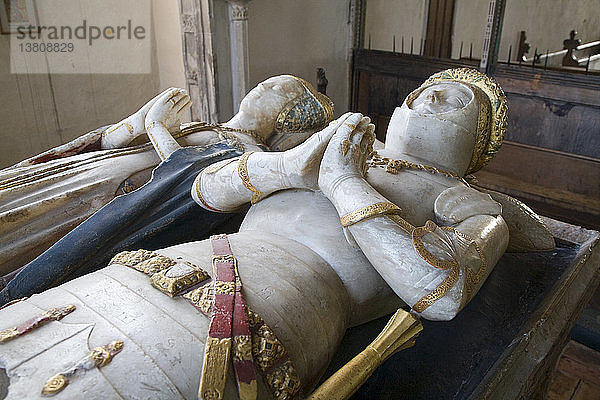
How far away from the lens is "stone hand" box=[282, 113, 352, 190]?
1579 mm

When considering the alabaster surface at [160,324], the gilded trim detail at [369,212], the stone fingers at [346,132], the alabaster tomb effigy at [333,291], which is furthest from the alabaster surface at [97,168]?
the gilded trim detail at [369,212]

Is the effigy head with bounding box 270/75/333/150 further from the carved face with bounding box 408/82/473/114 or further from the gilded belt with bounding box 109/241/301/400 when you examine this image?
the gilded belt with bounding box 109/241/301/400

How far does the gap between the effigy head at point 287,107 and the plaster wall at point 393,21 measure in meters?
3.99

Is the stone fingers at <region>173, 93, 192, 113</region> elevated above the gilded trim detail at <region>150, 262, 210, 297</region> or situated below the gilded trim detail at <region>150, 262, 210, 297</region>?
above

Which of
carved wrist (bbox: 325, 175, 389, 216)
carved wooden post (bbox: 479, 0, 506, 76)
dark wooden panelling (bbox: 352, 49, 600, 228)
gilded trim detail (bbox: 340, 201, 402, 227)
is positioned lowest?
dark wooden panelling (bbox: 352, 49, 600, 228)

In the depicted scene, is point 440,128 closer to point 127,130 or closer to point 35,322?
point 35,322

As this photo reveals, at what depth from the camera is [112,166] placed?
2352 millimetres

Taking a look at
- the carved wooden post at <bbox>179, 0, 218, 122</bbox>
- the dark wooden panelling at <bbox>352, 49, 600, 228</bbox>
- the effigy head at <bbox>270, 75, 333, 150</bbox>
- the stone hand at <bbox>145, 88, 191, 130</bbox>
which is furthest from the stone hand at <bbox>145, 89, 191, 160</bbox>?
the dark wooden panelling at <bbox>352, 49, 600, 228</bbox>

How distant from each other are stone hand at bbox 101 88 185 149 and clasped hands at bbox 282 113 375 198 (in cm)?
117

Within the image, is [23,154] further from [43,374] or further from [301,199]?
[43,374]

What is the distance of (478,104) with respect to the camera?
6.31 feet

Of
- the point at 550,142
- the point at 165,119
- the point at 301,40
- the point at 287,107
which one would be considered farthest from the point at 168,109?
the point at 550,142

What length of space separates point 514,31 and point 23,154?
666 cm

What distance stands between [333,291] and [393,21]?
550cm
